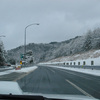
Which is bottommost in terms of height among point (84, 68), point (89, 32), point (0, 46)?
point (84, 68)

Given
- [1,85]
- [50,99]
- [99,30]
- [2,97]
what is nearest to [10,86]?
[1,85]

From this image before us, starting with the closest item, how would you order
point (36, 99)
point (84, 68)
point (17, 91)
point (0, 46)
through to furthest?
point (36, 99), point (17, 91), point (84, 68), point (0, 46)

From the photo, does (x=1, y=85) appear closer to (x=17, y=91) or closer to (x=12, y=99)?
(x=17, y=91)

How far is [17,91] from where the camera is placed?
5.23 metres

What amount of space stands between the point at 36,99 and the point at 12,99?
58 centimetres

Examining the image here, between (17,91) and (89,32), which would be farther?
(89,32)

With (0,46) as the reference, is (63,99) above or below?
below

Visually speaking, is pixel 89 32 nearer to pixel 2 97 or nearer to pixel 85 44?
pixel 85 44

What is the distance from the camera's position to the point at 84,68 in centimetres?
3891

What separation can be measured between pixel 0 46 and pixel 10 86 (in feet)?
251

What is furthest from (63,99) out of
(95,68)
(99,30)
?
(99,30)

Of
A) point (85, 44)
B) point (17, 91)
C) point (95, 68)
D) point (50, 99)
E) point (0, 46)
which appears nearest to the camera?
point (50, 99)

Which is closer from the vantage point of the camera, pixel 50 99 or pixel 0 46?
pixel 50 99

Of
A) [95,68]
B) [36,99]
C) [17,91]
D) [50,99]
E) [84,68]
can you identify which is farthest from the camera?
[84,68]
